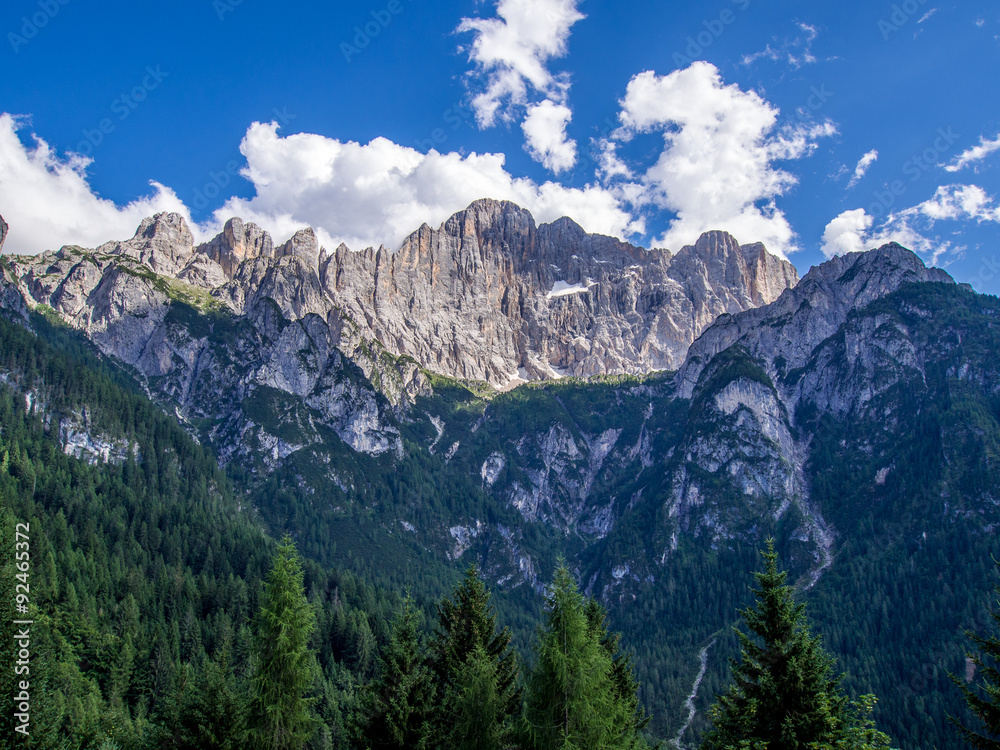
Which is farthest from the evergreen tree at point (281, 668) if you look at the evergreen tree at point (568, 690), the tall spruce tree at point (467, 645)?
the evergreen tree at point (568, 690)

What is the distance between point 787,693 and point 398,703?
640 inches

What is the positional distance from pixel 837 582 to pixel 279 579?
685 feet

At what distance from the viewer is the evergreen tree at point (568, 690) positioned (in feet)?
74.8

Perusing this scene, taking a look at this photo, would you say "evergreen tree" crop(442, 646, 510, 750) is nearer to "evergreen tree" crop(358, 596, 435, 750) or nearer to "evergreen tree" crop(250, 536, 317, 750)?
"evergreen tree" crop(358, 596, 435, 750)

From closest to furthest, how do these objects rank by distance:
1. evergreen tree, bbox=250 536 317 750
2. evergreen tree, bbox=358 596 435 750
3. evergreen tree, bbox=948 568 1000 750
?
evergreen tree, bbox=948 568 1000 750 < evergreen tree, bbox=250 536 317 750 < evergreen tree, bbox=358 596 435 750

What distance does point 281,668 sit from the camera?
91.0 feet

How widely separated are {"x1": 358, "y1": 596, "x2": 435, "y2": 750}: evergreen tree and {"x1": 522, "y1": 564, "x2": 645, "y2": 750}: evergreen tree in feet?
25.9

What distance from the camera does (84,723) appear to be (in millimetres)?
43750

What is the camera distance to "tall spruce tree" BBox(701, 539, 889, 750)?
22.5m

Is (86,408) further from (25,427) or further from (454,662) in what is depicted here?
(454,662)

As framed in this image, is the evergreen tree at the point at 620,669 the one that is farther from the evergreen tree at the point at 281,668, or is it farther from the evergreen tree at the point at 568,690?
the evergreen tree at the point at 281,668

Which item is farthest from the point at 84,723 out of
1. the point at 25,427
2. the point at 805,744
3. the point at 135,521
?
the point at 25,427

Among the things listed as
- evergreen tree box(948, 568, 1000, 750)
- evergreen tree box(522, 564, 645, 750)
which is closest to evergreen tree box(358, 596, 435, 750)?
evergreen tree box(522, 564, 645, 750)

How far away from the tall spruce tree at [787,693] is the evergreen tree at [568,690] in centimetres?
454
